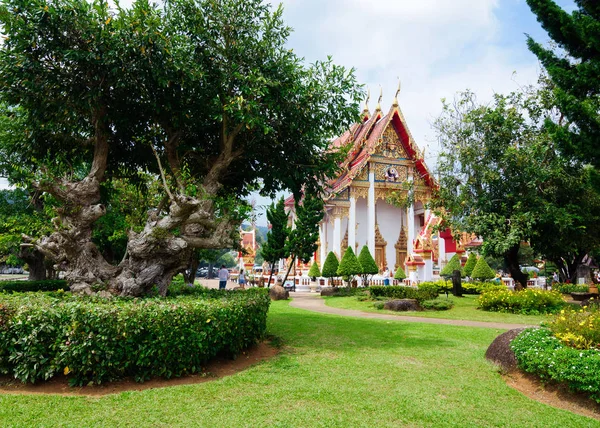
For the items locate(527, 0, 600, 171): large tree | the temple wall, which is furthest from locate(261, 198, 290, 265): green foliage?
locate(527, 0, 600, 171): large tree

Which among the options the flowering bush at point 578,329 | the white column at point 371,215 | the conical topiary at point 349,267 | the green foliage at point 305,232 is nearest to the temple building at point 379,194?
the white column at point 371,215

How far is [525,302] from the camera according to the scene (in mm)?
13656

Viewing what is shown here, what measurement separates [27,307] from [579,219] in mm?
15453

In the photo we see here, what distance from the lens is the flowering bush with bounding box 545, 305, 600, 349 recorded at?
562 cm

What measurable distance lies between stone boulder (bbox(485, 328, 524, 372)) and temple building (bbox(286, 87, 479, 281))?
65.1 feet

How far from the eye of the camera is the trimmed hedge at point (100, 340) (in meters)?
5.21

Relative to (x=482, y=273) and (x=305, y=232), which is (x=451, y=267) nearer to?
(x=482, y=273)

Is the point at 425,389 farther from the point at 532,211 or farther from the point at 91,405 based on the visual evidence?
the point at 532,211

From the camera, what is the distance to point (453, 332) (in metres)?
9.60

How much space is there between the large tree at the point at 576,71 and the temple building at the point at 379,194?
57.8 ft

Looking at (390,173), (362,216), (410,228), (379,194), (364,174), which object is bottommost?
(410,228)

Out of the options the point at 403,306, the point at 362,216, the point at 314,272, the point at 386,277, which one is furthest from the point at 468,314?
the point at 362,216

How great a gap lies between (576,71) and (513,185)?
7373mm

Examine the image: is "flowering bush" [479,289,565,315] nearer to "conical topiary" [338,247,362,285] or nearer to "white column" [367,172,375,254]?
"conical topiary" [338,247,362,285]
